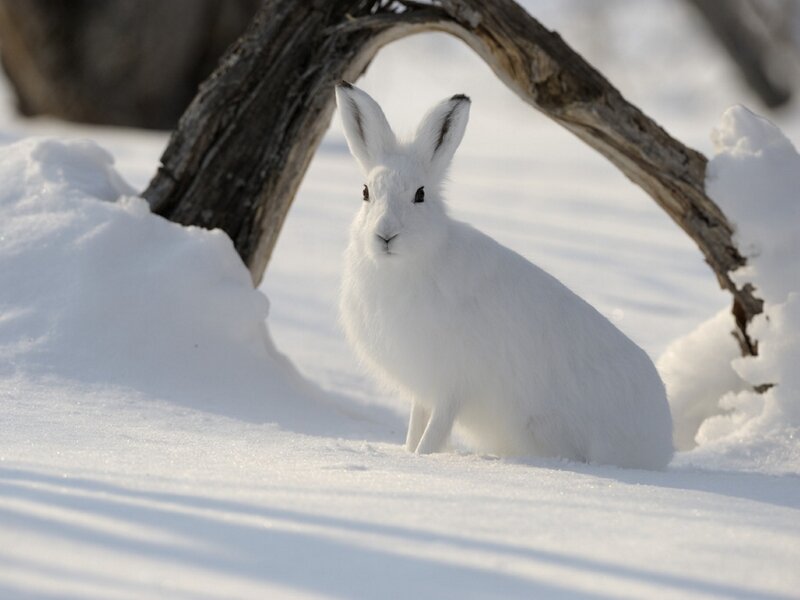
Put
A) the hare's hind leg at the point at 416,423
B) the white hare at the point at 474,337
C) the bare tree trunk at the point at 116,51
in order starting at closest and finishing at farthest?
1. the white hare at the point at 474,337
2. the hare's hind leg at the point at 416,423
3. the bare tree trunk at the point at 116,51

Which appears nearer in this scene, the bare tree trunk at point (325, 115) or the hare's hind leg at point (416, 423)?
the hare's hind leg at point (416, 423)

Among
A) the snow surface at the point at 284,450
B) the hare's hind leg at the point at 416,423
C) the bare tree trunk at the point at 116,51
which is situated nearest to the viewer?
the snow surface at the point at 284,450

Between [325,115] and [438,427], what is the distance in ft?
5.43

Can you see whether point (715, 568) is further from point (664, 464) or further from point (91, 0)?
point (91, 0)

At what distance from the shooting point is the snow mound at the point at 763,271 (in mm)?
4281

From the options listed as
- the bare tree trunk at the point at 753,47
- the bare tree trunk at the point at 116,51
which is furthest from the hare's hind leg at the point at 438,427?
the bare tree trunk at the point at 753,47

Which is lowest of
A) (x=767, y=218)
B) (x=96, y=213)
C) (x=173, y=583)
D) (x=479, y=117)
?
(x=173, y=583)

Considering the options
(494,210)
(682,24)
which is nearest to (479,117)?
(682,24)

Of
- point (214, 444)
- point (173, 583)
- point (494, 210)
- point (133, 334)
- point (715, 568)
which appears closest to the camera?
point (173, 583)

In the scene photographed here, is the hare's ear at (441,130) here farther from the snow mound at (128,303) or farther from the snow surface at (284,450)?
the snow mound at (128,303)

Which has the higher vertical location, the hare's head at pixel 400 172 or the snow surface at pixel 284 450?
the hare's head at pixel 400 172

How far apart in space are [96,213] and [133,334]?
0.55m

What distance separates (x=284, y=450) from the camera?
3443 mm

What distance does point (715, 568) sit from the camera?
233 centimetres
